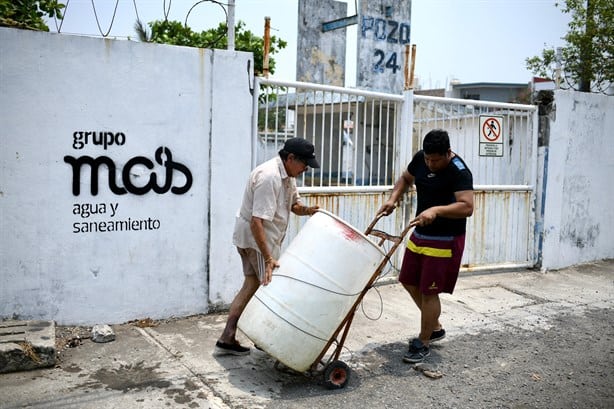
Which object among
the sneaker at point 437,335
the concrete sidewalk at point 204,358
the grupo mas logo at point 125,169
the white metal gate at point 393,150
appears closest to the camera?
the concrete sidewalk at point 204,358

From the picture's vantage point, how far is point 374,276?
3881 mm

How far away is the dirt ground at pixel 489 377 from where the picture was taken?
3.76 metres

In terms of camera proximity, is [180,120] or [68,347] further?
[180,120]

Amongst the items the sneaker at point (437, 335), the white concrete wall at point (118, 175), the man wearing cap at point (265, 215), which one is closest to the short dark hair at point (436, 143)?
the man wearing cap at point (265, 215)

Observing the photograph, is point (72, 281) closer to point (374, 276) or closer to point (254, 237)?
point (254, 237)

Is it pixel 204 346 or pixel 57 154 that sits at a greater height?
pixel 57 154

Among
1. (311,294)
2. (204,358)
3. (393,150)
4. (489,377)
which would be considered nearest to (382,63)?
(393,150)

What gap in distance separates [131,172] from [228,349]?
1.64 m

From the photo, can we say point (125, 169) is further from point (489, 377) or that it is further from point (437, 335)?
point (489, 377)

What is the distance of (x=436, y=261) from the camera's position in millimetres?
4324

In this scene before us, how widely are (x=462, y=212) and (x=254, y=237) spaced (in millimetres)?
1463

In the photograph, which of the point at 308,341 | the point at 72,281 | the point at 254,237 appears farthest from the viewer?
the point at 72,281

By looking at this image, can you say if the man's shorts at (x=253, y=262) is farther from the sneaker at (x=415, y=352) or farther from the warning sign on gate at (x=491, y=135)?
the warning sign on gate at (x=491, y=135)

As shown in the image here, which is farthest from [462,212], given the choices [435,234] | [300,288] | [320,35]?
[320,35]
